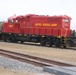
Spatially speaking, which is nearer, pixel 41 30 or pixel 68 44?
pixel 68 44

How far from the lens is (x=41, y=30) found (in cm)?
3519

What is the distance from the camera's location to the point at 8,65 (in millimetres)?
15320

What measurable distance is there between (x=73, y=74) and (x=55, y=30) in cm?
2335

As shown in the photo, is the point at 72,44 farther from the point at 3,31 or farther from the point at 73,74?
the point at 73,74

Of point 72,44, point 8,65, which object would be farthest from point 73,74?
point 72,44

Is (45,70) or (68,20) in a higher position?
(68,20)

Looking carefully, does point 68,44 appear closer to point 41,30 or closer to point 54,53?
point 41,30

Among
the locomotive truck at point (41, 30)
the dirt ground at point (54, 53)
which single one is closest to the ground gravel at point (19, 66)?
the dirt ground at point (54, 53)

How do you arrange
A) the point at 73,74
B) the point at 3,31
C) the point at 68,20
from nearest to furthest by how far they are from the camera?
the point at 73,74, the point at 68,20, the point at 3,31

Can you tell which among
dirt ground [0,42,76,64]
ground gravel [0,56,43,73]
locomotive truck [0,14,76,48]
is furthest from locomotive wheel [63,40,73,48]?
ground gravel [0,56,43,73]

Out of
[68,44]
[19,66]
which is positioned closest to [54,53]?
A: [68,44]

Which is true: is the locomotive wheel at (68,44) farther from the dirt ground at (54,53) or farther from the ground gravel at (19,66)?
the ground gravel at (19,66)

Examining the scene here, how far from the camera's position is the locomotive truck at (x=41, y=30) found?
3247cm

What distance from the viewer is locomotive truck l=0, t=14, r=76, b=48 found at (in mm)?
32469
